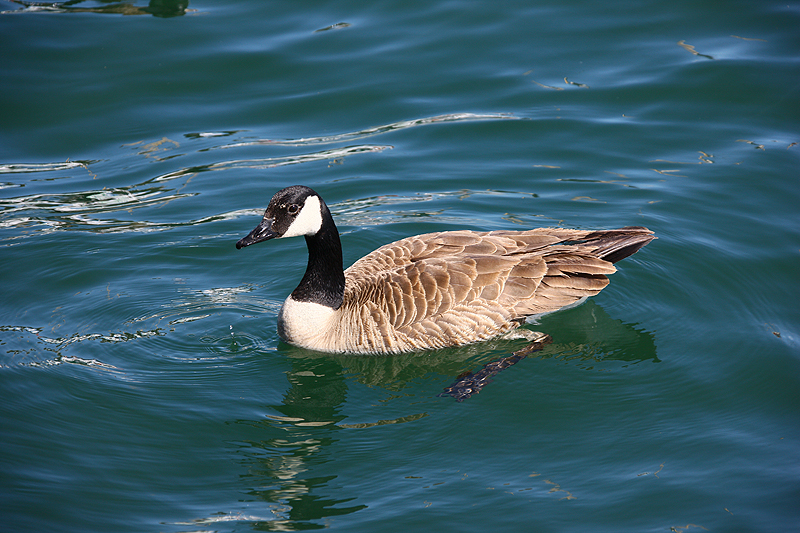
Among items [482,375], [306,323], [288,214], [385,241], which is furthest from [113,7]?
[482,375]

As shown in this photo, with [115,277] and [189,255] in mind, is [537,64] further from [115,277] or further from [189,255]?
[115,277]

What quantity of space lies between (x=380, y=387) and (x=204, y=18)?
11282 millimetres

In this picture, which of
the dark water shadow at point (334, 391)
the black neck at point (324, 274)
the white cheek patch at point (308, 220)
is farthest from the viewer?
the black neck at point (324, 274)

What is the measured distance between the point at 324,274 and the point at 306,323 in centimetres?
55

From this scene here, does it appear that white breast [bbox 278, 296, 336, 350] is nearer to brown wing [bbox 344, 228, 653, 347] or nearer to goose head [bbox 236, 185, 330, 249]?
brown wing [bbox 344, 228, 653, 347]

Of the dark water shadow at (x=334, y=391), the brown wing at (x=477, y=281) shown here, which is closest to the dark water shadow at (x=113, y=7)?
the brown wing at (x=477, y=281)

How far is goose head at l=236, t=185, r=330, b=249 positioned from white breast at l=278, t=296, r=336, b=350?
0.84 metres

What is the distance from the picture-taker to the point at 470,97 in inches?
521

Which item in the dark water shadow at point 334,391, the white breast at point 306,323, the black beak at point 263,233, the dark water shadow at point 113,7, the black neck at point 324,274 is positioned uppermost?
the dark water shadow at point 113,7

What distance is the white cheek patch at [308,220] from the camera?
7223 mm

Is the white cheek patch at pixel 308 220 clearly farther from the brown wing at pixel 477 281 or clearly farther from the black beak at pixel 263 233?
the brown wing at pixel 477 281

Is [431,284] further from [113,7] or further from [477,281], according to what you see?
[113,7]

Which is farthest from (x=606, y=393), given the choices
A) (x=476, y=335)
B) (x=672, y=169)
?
(x=672, y=169)

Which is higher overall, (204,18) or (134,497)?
(204,18)
